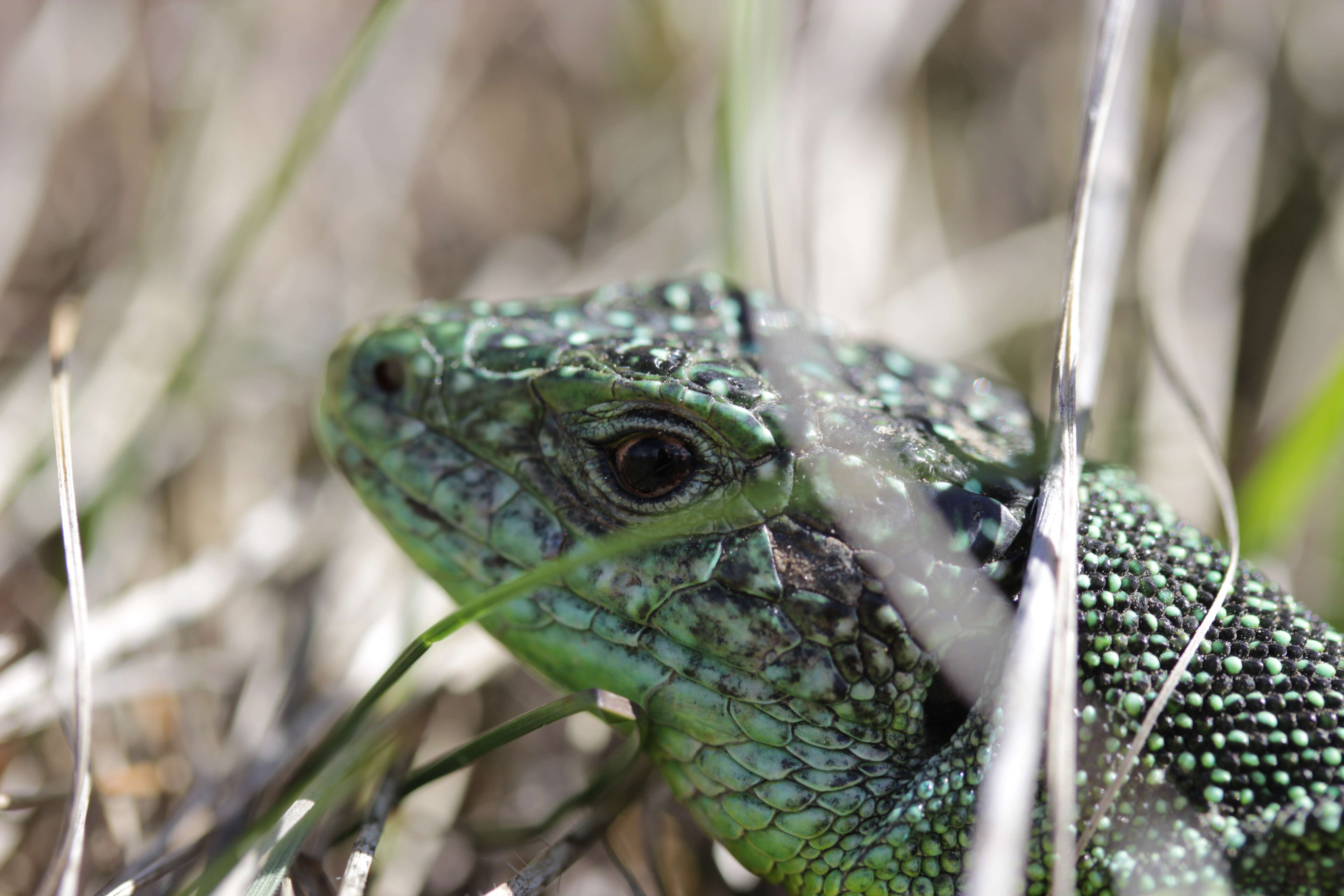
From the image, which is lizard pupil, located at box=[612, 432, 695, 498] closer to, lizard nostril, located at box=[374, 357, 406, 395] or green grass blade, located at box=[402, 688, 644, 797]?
green grass blade, located at box=[402, 688, 644, 797]

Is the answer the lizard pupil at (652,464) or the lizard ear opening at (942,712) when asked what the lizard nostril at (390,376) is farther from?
the lizard ear opening at (942,712)

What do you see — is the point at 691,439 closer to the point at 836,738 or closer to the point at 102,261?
the point at 836,738

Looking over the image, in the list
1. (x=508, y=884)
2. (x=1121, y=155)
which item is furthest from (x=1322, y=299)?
(x=508, y=884)

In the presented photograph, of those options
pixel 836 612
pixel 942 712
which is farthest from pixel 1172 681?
pixel 836 612

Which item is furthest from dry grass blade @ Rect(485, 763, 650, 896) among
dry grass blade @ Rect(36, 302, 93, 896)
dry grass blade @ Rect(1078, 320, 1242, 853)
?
dry grass blade @ Rect(1078, 320, 1242, 853)

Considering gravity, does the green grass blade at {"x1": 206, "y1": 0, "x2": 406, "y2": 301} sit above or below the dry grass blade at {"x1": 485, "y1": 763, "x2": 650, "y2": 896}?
above

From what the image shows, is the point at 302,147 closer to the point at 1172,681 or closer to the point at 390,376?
the point at 390,376

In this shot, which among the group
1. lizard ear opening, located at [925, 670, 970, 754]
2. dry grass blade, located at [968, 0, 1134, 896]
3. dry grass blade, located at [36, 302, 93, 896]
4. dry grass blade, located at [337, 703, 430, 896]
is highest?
dry grass blade, located at [968, 0, 1134, 896]
